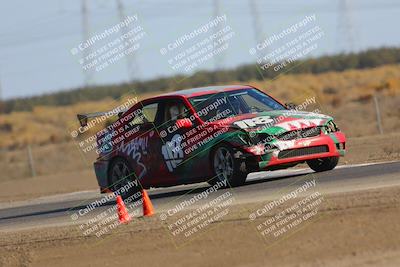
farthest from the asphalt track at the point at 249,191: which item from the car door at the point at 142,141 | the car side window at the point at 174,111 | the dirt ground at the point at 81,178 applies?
the dirt ground at the point at 81,178

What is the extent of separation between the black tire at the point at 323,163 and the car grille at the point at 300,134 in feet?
2.78

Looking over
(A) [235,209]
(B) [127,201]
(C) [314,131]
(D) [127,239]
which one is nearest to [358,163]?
(C) [314,131]

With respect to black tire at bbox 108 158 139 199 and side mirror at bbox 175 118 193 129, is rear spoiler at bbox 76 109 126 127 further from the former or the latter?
side mirror at bbox 175 118 193 129

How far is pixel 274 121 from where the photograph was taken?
1402 cm

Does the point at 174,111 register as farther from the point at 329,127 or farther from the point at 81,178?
the point at 81,178

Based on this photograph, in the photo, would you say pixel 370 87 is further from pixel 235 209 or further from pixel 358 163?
pixel 235 209

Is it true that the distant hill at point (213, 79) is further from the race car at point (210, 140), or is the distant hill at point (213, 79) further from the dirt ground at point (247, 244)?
the dirt ground at point (247, 244)

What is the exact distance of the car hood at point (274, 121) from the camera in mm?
13898

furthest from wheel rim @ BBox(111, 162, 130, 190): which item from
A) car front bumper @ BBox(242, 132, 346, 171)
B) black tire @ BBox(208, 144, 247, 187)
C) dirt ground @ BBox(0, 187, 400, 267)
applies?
dirt ground @ BBox(0, 187, 400, 267)

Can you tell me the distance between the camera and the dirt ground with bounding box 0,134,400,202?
19273mm

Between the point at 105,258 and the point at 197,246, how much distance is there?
1.05 metres

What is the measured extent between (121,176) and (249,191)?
2758mm

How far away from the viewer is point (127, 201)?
1551 centimetres

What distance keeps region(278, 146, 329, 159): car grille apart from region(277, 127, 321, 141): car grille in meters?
0.17
